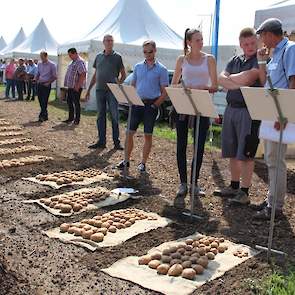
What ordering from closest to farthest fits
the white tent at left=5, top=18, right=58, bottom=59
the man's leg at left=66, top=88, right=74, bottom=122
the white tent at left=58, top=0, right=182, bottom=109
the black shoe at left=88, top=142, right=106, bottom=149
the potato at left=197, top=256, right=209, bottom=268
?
the potato at left=197, top=256, right=209, bottom=268
the black shoe at left=88, top=142, right=106, bottom=149
the man's leg at left=66, top=88, right=74, bottom=122
the white tent at left=58, top=0, right=182, bottom=109
the white tent at left=5, top=18, right=58, bottom=59

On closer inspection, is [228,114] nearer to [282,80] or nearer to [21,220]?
[282,80]

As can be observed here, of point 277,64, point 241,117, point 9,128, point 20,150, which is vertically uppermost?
point 277,64

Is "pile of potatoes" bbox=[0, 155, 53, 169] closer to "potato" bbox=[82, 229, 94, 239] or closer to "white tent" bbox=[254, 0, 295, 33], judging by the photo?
"potato" bbox=[82, 229, 94, 239]

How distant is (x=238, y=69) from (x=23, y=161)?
3776 mm

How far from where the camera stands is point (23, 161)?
7297 millimetres

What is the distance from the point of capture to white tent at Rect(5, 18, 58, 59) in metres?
30.5

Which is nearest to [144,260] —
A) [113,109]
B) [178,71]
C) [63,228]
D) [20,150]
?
[63,228]

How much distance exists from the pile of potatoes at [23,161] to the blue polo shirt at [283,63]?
4.17 metres

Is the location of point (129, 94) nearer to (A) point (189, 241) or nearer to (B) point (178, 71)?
(B) point (178, 71)

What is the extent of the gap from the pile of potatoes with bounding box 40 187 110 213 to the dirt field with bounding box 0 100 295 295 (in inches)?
6.3

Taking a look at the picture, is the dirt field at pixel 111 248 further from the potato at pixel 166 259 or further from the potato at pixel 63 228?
the potato at pixel 166 259

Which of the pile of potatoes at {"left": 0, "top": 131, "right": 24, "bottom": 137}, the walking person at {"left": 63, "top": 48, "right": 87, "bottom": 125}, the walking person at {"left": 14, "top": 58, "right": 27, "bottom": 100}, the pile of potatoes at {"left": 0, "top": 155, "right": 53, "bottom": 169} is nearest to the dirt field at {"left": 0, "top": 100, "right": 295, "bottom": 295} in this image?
the pile of potatoes at {"left": 0, "top": 155, "right": 53, "bottom": 169}

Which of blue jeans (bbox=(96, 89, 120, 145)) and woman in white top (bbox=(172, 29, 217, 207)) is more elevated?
woman in white top (bbox=(172, 29, 217, 207))

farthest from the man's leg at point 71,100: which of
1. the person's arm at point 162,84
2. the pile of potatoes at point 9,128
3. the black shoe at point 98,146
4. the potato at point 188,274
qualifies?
the potato at point 188,274
